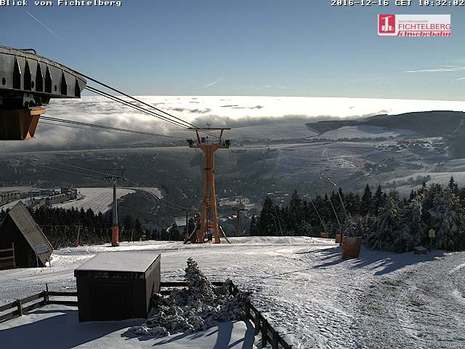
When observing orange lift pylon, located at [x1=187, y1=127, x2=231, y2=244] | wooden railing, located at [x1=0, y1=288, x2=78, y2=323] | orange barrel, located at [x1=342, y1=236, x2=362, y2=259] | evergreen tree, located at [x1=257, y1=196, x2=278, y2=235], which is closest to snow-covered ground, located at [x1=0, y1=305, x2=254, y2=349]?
wooden railing, located at [x1=0, y1=288, x2=78, y2=323]

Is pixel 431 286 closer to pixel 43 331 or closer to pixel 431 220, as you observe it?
pixel 431 220

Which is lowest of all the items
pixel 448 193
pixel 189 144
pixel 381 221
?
pixel 381 221

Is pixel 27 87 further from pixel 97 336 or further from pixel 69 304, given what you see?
pixel 69 304

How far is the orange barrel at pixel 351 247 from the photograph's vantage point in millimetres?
27656

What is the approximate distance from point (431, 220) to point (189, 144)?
28.1m

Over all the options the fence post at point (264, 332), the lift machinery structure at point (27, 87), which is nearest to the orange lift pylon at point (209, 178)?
the fence post at point (264, 332)

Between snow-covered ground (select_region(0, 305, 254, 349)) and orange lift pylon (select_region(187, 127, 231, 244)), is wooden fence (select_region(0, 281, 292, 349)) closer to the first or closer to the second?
snow-covered ground (select_region(0, 305, 254, 349))

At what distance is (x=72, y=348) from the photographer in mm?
14281

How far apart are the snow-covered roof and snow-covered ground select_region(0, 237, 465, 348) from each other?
3929 mm

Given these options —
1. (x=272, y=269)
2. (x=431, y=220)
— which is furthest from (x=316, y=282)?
(x=431, y=220)

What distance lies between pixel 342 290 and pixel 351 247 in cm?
734

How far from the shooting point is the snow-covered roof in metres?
16.1

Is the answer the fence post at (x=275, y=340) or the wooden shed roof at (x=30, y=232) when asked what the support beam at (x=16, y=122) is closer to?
the fence post at (x=275, y=340)

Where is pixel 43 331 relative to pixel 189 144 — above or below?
below
